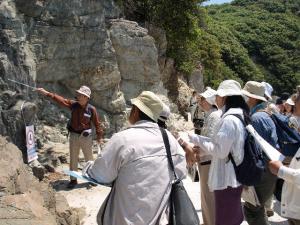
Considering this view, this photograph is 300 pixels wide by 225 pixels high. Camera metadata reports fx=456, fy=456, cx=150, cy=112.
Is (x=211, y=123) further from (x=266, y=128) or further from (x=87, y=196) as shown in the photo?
(x=87, y=196)

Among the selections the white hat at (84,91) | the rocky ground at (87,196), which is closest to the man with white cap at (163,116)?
the rocky ground at (87,196)

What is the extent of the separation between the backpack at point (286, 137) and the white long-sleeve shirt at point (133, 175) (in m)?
2.11

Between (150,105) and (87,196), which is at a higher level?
(150,105)

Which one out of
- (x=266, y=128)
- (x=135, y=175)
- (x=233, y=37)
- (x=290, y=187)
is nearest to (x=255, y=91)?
(x=266, y=128)

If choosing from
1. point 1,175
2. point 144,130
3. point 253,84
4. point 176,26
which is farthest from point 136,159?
point 176,26

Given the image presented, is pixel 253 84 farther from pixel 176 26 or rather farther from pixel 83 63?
pixel 176 26

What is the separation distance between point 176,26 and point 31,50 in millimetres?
8611

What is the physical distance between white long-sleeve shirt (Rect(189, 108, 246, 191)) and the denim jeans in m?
0.66

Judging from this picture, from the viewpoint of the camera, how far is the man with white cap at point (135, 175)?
3.30 m

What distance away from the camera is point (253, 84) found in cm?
506

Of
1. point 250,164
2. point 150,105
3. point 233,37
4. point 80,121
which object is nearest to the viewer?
point 150,105

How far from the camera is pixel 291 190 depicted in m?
3.60

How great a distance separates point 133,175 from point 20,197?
54.3 inches

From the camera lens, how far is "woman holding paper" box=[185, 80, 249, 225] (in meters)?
4.22
